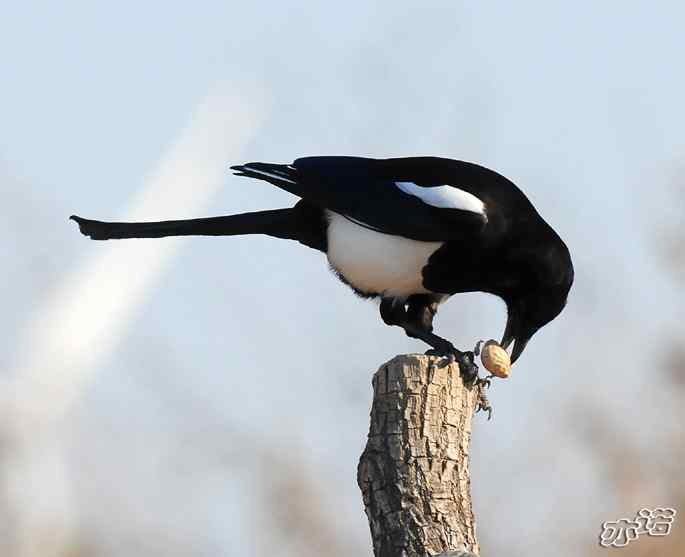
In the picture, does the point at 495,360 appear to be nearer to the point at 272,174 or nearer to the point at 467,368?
the point at 467,368

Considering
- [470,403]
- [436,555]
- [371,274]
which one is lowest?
[436,555]

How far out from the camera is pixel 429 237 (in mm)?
5230

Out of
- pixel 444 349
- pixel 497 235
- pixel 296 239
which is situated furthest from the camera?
pixel 296 239

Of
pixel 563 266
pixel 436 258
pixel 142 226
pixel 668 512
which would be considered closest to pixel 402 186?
pixel 436 258

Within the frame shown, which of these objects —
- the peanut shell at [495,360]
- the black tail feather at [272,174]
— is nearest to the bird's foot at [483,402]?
the peanut shell at [495,360]

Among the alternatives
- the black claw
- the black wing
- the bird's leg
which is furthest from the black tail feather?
the black claw

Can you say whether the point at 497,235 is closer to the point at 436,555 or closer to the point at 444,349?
the point at 444,349

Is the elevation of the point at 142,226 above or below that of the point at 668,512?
above

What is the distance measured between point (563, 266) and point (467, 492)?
1.58 metres

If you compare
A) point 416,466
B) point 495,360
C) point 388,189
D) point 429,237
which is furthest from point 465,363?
point 388,189

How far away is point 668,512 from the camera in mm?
5500

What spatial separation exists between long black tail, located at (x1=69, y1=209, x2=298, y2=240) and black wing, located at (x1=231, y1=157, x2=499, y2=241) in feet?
1.21

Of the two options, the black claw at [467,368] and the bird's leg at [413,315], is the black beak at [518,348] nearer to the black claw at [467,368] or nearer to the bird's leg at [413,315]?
the bird's leg at [413,315]

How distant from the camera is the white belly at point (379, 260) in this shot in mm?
5246
